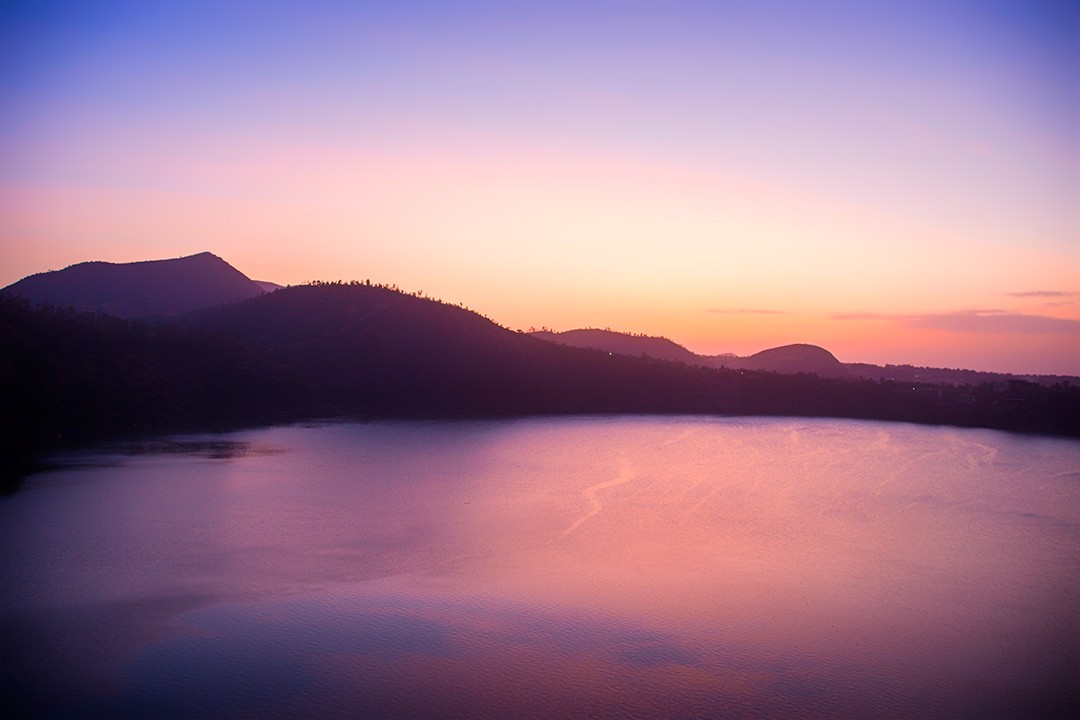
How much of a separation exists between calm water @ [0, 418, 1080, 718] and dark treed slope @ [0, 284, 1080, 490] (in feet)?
11.7

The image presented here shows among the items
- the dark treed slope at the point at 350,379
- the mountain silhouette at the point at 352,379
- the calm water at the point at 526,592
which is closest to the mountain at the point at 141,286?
the mountain silhouette at the point at 352,379

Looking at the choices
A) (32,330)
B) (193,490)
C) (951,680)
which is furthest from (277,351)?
(951,680)

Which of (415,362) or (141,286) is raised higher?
(141,286)

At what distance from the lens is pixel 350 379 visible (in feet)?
102

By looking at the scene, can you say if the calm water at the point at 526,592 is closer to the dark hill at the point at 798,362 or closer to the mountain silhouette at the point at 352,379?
the mountain silhouette at the point at 352,379

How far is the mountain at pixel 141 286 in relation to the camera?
1678 inches

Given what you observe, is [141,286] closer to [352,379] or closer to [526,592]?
[352,379]

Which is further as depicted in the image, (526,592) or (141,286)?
(141,286)

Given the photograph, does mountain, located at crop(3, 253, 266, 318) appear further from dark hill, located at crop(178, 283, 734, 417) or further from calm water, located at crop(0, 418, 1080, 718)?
calm water, located at crop(0, 418, 1080, 718)

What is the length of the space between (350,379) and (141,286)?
20.7m

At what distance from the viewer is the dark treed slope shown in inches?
763

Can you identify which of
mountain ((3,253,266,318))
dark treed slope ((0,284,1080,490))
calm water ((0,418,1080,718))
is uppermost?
mountain ((3,253,266,318))

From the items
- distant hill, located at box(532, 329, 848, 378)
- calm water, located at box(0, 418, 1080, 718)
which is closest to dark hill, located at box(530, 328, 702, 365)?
distant hill, located at box(532, 329, 848, 378)

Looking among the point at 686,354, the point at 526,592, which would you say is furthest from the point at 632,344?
the point at 526,592
